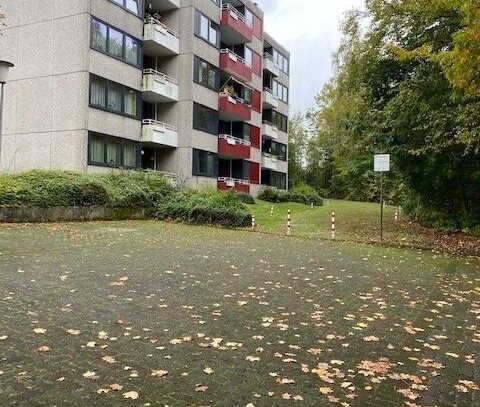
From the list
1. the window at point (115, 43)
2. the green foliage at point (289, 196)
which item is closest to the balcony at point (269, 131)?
the green foliage at point (289, 196)

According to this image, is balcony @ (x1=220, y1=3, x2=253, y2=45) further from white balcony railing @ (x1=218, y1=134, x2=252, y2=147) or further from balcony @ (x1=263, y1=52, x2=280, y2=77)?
white balcony railing @ (x1=218, y1=134, x2=252, y2=147)

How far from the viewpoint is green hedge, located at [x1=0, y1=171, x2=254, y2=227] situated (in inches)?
696

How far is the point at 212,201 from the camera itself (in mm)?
21562

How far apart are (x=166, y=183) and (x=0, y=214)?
8663mm

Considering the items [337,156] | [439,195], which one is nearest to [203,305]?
[439,195]

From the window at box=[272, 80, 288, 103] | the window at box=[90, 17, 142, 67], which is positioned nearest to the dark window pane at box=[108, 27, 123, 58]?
the window at box=[90, 17, 142, 67]

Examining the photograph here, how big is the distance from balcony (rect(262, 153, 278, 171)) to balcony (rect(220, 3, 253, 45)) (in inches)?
401

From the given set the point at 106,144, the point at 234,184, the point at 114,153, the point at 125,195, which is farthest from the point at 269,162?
the point at 125,195

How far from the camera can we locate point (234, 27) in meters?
34.9

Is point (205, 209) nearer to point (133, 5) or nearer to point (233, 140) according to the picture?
point (133, 5)

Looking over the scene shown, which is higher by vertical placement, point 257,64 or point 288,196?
point 257,64

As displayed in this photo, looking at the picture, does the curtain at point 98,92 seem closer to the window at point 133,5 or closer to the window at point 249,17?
the window at point 133,5

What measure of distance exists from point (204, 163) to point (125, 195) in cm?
1132

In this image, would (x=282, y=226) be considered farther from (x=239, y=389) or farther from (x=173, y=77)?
(x=239, y=389)
